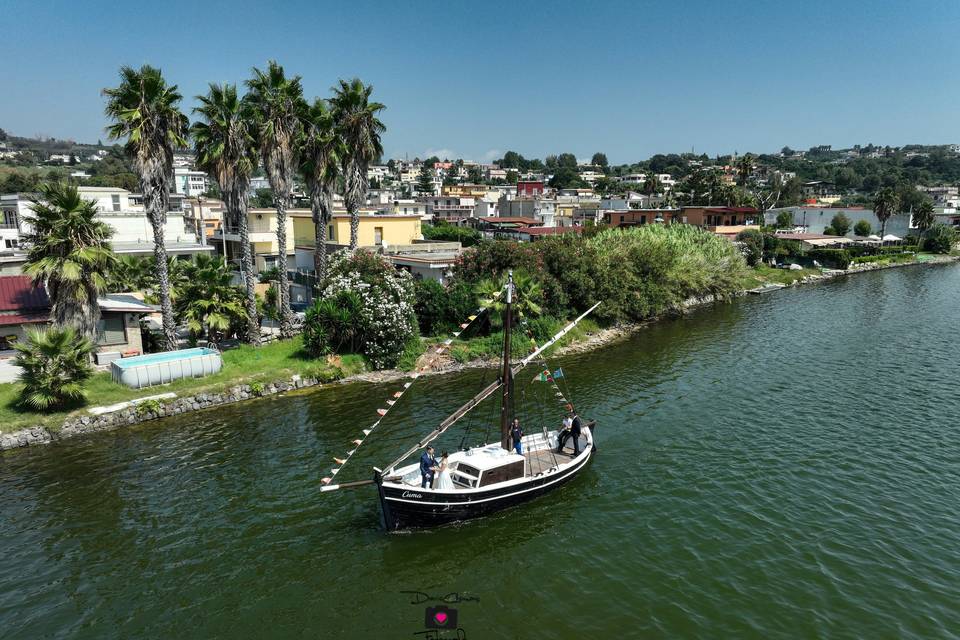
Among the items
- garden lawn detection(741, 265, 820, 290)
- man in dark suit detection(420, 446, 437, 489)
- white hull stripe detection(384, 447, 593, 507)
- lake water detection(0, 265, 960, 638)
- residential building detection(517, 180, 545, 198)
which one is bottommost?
lake water detection(0, 265, 960, 638)

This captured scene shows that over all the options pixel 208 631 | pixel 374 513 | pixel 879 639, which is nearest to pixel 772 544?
pixel 879 639

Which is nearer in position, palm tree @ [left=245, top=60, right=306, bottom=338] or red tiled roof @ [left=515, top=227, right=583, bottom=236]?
palm tree @ [left=245, top=60, right=306, bottom=338]

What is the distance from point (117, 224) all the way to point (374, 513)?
55.2 meters

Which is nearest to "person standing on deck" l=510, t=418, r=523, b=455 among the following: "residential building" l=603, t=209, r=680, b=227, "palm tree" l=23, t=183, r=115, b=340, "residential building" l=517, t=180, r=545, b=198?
"palm tree" l=23, t=183, r=115, b=340

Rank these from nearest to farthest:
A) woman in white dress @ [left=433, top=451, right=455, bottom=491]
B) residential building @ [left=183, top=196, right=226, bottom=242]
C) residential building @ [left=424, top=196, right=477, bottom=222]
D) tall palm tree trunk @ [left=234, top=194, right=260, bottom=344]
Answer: woman in white dress @ [left=433, top=451, right=455, bottom=491], tall palm tree trunk @ [left=234, top=194, right=260, bottom=344], residential building @ [left=183, top=196, right=226, bottom=242], residential building @ [left=424, top=196, right=477, bottom=222]

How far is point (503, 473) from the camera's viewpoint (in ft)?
78.8

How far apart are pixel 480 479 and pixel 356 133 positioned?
33186 millimetres

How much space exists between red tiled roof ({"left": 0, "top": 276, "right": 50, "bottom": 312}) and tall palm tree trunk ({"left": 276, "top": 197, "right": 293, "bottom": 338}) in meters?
15.1

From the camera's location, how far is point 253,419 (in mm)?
33562

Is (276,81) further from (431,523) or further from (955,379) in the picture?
(955,379)

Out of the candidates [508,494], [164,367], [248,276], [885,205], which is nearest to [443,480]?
[508,494]

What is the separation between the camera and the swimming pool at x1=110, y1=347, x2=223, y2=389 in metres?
34.9

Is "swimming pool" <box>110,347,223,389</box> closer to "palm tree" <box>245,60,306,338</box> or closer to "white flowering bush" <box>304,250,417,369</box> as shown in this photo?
"white flowering bush" <box>304,250,417,369</box>

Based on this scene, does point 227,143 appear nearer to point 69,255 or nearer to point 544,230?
point 69,255
